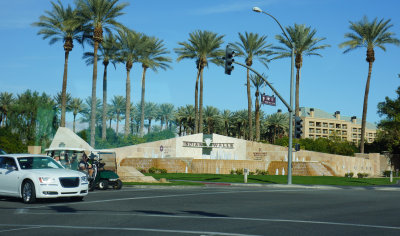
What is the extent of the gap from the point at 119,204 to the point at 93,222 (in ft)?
14.5

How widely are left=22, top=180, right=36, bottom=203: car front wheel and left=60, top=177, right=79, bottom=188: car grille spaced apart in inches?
35.7

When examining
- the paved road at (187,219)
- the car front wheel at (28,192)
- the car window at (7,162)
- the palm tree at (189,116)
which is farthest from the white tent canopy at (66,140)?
the palm tree at (189,116)

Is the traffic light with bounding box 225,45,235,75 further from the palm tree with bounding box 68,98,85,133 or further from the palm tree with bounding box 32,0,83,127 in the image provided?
the palm tree with bounding box 68,98,85,133

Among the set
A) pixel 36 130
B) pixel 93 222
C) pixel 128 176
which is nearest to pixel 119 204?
pixel 93 222

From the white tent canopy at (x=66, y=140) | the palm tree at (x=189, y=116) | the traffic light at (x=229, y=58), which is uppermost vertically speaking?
the palm tree at (x=189, y=116)

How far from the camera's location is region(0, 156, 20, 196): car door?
1581 cm

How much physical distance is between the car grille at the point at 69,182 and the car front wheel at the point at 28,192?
91cm

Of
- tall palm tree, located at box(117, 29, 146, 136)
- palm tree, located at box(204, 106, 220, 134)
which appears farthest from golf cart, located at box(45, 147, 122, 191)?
palm tree, located at box(204, 106, 220, 134)

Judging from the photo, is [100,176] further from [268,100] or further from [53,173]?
[268,100]

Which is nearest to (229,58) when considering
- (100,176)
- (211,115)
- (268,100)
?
(268,100)

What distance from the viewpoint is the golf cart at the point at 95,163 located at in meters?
20.0

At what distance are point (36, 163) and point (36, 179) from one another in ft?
4.50

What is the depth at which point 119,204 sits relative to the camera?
15.3 metres

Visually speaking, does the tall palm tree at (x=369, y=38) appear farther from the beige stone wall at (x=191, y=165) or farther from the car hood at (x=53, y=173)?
the car hood at (x=53, y=173)
